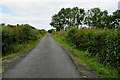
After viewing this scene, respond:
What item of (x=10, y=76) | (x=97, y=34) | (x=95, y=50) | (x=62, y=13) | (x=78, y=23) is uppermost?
(x=62, y=13)

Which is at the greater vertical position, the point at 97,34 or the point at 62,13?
the point at 62,13

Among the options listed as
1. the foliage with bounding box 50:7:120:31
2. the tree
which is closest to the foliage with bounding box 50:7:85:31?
the foliage with bounding box 50:7:120:31

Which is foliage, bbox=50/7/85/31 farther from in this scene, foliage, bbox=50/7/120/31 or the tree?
the tree

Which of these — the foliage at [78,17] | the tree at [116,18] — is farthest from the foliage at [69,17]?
the tree at [116,18]

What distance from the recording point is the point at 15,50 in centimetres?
1340

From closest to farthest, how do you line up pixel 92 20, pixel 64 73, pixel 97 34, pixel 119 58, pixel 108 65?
pixel 64 73 → pixel 119 58 → pixel 108 65 → pixel 97 34 → pixel 92 20

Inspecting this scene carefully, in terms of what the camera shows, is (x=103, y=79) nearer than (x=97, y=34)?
Yes

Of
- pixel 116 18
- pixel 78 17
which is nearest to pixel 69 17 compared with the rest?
pixel 78 17

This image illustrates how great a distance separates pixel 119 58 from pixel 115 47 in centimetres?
65

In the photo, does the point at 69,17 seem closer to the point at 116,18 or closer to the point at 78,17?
the point at 78,17

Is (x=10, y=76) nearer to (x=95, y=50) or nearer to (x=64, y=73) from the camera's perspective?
(x=64, y=73)

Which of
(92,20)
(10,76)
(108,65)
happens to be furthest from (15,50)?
(92,20)

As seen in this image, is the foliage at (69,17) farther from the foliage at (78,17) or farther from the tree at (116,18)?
the tree at (116,18)

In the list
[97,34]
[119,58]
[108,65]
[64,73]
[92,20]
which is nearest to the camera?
[64,73]
